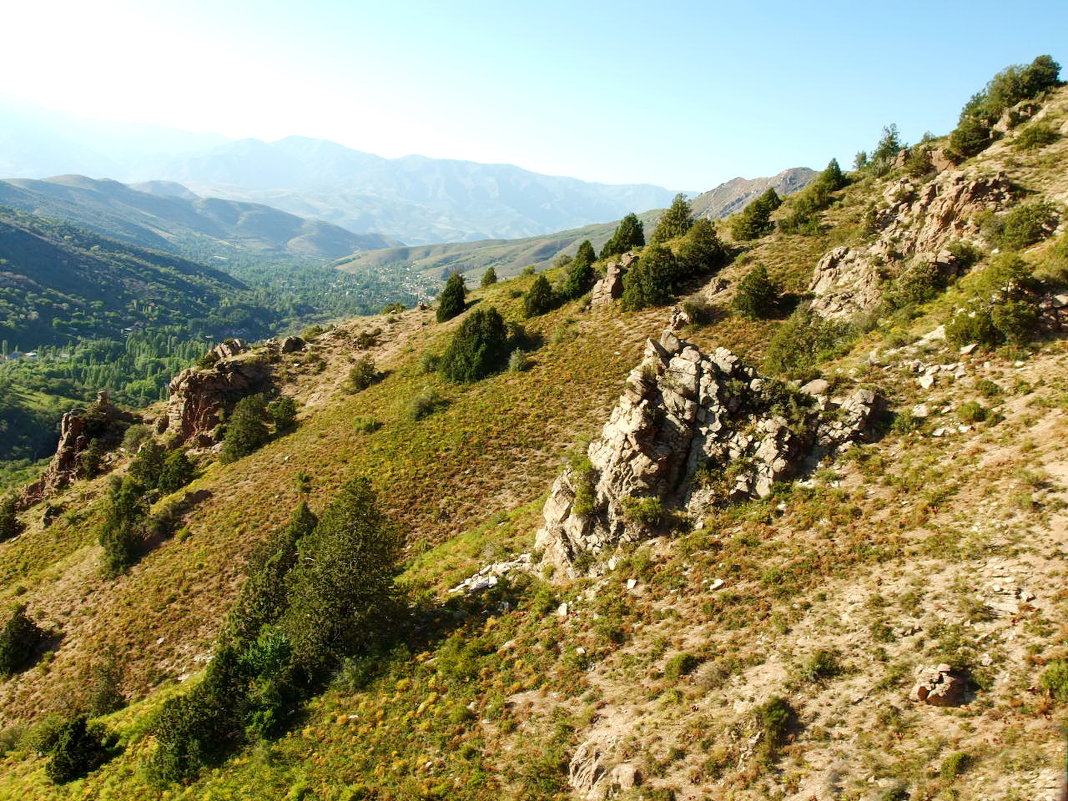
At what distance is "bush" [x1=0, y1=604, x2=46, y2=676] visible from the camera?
117ft

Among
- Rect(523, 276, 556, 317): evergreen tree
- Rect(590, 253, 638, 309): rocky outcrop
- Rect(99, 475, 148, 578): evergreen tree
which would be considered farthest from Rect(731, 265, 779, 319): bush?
Rect(99, 475, 148, 578): evergreen tree

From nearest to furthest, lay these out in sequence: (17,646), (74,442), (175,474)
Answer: (17,646) → (175,474) → (74,442)

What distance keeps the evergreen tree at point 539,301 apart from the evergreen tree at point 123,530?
39684mm

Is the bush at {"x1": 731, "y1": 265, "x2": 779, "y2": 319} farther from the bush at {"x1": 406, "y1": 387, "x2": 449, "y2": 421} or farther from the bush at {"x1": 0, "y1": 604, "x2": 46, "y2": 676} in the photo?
the bush at {"x1": 0, "y1": 604, "x2": 46, "y2": 676}

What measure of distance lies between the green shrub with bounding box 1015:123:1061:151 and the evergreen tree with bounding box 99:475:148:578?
235ft

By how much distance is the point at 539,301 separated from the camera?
196ft

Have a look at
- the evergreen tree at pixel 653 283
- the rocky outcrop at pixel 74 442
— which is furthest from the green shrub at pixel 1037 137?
the rocky outcrop at pixel 74 442

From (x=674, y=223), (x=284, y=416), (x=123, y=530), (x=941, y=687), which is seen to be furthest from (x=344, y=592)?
(x=674, y=223)

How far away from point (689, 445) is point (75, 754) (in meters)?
31.8

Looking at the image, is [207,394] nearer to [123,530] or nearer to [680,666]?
[123,530]

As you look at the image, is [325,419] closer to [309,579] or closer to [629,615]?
[309,579]

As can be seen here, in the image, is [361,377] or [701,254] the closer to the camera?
[701,254]

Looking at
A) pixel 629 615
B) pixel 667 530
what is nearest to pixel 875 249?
pixel 667 530

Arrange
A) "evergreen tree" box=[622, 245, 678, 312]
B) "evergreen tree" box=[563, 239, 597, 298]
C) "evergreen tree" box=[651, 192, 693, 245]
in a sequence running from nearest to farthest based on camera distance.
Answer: "evergreen tree" box=[622, 245, 678, 312] → "evergreen tree" box=[563, 239, 597, 298] → "evergreen tree" box=[651, 192, 693, 245]
